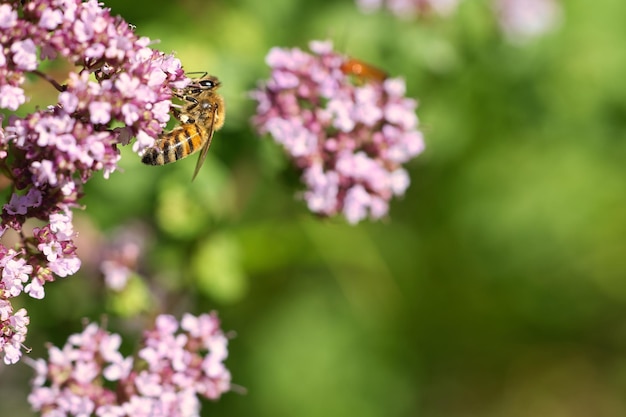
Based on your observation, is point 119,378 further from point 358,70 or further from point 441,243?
point 441,243

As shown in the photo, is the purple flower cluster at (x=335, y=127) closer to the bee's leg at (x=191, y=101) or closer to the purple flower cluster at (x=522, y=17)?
the bee's leg at (x=191, y=101)

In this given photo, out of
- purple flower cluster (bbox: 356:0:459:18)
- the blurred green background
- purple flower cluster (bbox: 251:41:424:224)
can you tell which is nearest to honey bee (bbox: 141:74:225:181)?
purple flower cluster (bbox: 251:41:424:224)

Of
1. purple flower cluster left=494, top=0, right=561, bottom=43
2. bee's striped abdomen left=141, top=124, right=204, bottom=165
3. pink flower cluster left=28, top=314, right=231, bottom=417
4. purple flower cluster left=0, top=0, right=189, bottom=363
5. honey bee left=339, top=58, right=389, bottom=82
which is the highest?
purple flower cluster left=494, top=0, right=561, bottom=43

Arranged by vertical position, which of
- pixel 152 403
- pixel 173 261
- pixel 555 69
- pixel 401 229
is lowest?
pixel 152 403

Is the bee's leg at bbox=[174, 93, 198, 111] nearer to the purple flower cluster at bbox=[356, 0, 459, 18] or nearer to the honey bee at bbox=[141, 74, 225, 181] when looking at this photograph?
the honey bee at bbox=[141, 74, 225, 181]

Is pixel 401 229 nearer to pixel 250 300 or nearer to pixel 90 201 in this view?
pixel 250 300

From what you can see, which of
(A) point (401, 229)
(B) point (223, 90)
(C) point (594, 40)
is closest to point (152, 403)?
(B) point (223, 90)
